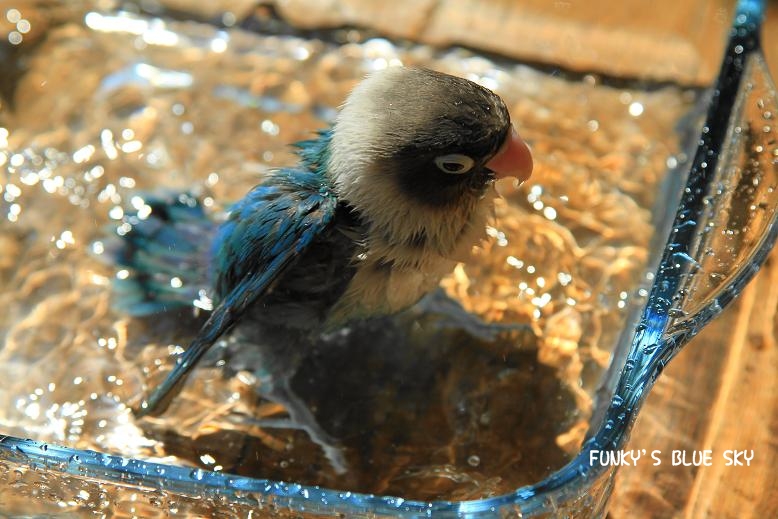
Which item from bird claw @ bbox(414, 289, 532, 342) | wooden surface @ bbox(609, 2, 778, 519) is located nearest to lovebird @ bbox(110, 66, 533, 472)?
bird claw @ bbox(414, 289, 532, 342)

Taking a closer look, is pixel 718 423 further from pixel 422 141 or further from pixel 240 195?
pixel 240 195

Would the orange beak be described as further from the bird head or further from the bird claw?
the bird claw

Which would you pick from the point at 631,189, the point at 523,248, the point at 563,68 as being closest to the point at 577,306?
the point at 523,248

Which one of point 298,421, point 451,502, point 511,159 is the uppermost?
point 511,159

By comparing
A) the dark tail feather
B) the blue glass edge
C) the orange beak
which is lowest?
the dark tail feather

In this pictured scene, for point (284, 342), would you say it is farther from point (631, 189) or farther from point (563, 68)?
point (563, 68)

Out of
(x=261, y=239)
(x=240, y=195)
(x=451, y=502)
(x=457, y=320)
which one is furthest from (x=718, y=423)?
(x=240, y=195)
